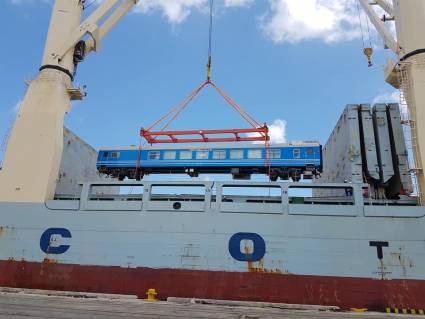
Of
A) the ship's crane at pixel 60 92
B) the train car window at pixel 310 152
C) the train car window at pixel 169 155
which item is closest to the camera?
the ship's crane at pixel 60 92

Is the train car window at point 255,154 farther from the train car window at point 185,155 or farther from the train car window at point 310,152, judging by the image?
the train car window at point 185,155

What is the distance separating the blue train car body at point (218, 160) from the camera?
17734mm

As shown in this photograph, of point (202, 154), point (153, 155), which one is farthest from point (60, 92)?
point (202, 154)

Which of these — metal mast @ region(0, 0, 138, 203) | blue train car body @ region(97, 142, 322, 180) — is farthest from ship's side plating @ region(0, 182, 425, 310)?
blue train car body @ region(97, 142, 322, 180)

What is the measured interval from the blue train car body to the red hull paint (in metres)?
6.96

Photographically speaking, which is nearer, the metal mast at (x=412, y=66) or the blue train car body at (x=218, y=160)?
the metal mast at (x=412, y=66)

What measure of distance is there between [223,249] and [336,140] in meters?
8.79

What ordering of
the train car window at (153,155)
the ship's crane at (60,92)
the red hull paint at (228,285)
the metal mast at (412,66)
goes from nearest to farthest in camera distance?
the red hull paint at (228,285)
the metal mast at (412,66)
the ship's crane at (60,92)
the train car window at (153,155)

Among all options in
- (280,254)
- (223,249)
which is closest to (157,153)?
(223,249)

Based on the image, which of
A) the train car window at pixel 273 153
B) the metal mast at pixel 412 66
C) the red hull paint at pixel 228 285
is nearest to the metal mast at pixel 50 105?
the red hull paint at pixel 228 285

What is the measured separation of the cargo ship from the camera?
11586mm

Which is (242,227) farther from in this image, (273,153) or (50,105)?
(50,105)

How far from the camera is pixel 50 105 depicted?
1525 cm

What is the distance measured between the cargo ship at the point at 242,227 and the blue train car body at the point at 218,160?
2.62 metres
